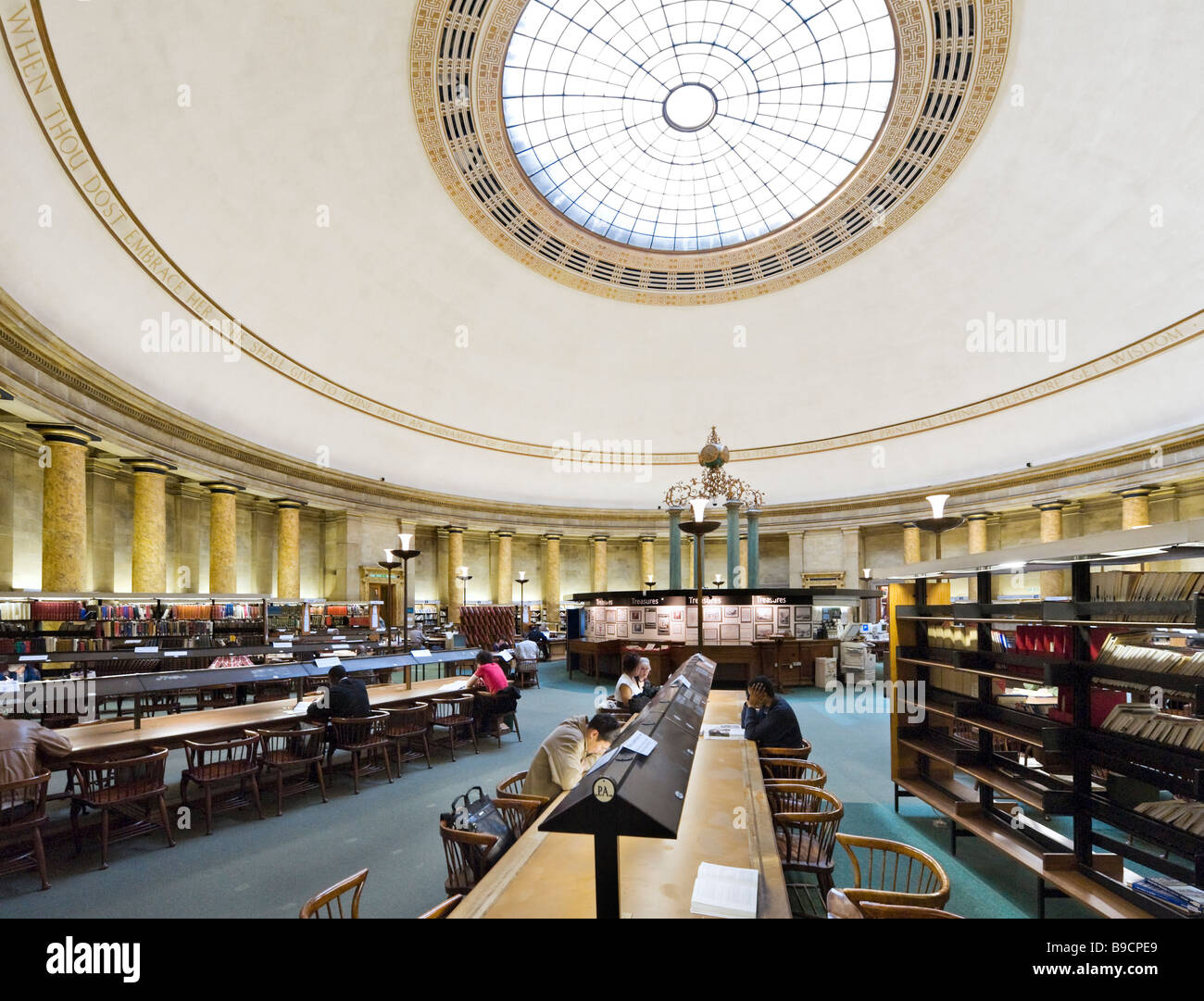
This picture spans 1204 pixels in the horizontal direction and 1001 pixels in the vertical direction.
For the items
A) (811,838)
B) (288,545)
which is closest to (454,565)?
(288,545)

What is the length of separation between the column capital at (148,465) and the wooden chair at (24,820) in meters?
11.3

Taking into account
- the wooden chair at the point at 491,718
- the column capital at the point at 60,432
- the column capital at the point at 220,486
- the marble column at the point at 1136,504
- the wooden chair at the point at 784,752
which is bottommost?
the wooden chair at the point at 491,718

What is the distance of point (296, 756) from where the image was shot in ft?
20.9

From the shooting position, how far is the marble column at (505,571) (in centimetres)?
2445

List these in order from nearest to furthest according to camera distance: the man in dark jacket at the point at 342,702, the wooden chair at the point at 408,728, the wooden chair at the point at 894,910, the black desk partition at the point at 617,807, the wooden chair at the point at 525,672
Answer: the black desk partition at the point at 617,807 → the wooden chair at the point at 894,910 → the man in dark jacket at the point at 342,702 → the wooden chair at the point at 408,728 → the wooden chair at the point at 525,672

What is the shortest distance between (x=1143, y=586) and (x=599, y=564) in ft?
75.7

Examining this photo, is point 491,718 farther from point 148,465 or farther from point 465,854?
point 148,465

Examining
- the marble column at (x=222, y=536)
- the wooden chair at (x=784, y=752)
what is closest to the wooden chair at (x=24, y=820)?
the wooden chair at (x=784, y=752)

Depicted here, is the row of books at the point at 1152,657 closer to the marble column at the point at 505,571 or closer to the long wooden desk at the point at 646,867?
the long wooden desk at the point at 646,867

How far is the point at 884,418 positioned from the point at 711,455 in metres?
8.85

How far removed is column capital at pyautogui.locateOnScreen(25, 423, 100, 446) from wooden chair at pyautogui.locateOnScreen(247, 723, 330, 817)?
8.66 meters

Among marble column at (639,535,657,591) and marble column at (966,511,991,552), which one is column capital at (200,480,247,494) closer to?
marble column at (639,535,657,591)
